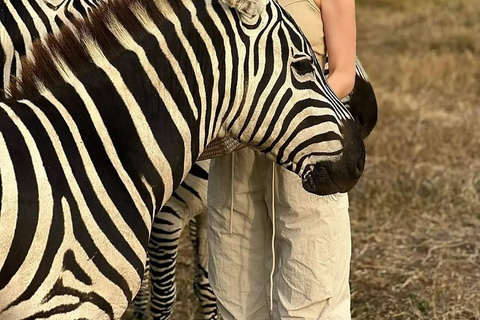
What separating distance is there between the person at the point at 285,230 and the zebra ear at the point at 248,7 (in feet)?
1.94

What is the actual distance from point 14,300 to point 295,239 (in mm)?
1424

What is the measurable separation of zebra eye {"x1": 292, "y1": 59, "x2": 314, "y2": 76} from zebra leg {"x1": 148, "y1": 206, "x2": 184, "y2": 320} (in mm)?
1752

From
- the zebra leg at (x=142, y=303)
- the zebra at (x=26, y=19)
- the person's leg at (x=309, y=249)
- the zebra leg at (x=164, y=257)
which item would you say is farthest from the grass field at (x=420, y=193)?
the zebra at (x=26, y=19)

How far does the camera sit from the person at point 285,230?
3525 millimetres

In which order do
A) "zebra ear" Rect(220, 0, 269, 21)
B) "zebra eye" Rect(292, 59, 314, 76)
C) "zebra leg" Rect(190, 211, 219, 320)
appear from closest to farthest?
1. "zebra ear" Rect(220, 0, 269, 21)
2. "zebra eye" Rect(292, 59, 314, 76)
3. "zebra leg" Rect(190, 211, 219, 320)

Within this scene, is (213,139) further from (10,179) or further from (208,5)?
(10,179)

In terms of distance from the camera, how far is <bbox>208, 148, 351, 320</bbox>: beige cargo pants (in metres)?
3.73

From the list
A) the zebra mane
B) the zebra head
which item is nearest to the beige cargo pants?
the zebra head

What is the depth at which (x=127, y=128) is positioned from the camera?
9.39 feet

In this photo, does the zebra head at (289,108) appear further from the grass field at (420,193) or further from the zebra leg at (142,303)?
the zebra leg at (142,303)

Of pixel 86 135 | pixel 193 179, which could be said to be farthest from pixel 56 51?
pixel 193 179

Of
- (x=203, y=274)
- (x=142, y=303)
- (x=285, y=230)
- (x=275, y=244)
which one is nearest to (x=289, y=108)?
(x=285, y=230)

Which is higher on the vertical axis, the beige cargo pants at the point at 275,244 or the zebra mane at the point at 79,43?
the zebra mane at the point at 79,43

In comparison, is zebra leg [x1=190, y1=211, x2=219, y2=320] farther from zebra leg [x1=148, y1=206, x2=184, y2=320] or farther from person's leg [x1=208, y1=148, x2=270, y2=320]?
person's leg [x1=208, y1=148, x2=270, y2=320]
